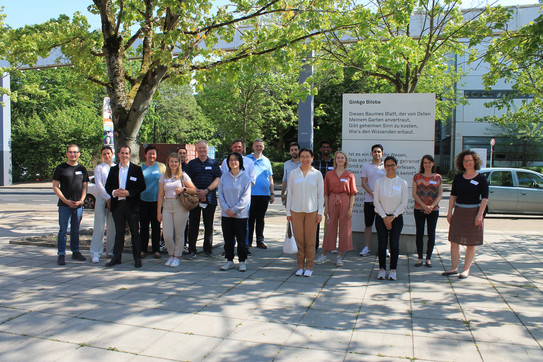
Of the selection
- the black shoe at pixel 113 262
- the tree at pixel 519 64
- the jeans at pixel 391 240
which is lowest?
the black shoe at pixel 113 262

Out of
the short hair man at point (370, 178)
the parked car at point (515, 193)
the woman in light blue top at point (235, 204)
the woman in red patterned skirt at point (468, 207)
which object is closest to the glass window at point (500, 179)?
the parked car at point (515, 193)

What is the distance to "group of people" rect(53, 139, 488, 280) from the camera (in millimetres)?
6230

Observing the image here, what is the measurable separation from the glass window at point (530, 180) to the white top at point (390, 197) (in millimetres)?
9415

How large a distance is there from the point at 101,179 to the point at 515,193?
12.1m

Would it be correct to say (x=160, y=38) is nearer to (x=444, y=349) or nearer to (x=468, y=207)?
(x=468, y=207)

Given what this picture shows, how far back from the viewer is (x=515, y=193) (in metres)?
13.4

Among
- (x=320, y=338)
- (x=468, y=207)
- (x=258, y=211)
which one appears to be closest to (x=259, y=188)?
(x=258, y=211)

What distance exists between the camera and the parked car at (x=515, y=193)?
13383 millimetres

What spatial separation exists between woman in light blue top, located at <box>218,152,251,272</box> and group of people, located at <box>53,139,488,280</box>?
0.6 inches

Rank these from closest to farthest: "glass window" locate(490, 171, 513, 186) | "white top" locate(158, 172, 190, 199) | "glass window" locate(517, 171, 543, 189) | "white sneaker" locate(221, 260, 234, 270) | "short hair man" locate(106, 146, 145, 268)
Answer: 1. "white sneaker" locate(221, 260, 234, 270)
2. "short hair man" locate(106, 146, 145, 268)
3. "white top" locate(158, 172, 190, 199)
4. "glass window" locate(517, 171, 543, 189)
5. "glass window" locate(490, 171, 513, 186)

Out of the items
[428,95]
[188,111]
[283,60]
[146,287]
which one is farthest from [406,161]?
[188,111]

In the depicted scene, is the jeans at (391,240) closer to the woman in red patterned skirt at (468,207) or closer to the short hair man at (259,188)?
the woman in red patterned skirt at (468,207)

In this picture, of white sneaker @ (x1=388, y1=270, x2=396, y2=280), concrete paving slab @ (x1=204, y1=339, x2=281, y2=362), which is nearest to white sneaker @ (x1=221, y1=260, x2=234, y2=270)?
white sneaker @ (x1=388, y1=270, x2=396, y2=280)

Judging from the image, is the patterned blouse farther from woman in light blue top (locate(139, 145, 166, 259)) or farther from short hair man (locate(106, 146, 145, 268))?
short hair man (locate(106, 146, 145, 268))
